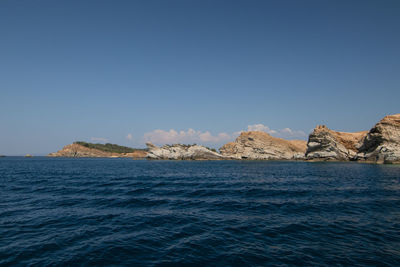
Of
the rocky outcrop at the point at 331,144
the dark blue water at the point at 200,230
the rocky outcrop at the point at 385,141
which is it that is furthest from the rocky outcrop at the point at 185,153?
the dark blue water at the point at 200,230

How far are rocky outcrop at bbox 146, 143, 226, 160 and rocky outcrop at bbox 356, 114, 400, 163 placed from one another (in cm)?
7220

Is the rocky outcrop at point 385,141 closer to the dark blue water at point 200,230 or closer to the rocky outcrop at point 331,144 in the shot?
the rocky outcrop at point 331,144

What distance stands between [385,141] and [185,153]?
88270mm

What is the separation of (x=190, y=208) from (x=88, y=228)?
7.09m

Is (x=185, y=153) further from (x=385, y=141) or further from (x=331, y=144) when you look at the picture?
(x=385, y=141)

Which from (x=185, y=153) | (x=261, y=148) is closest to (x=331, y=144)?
(x=261, y=148)

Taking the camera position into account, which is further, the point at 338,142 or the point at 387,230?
the point at 338,142

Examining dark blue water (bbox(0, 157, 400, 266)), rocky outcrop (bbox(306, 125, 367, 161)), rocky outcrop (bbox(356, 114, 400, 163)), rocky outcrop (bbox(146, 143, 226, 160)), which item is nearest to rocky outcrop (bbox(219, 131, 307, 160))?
rocky outcrop (bbox(146, 143, 226, 160))

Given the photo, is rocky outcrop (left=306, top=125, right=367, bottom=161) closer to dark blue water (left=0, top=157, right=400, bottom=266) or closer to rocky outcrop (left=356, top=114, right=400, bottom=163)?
rocky outcrop (left=356, top=114, right=400, bottom=163)

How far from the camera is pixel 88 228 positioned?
11.5m

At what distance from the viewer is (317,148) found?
91625 mm

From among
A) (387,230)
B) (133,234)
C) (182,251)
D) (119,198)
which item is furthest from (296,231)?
(119,198)

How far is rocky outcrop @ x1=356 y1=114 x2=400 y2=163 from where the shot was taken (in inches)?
2469

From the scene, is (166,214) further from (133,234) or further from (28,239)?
(28,239)
